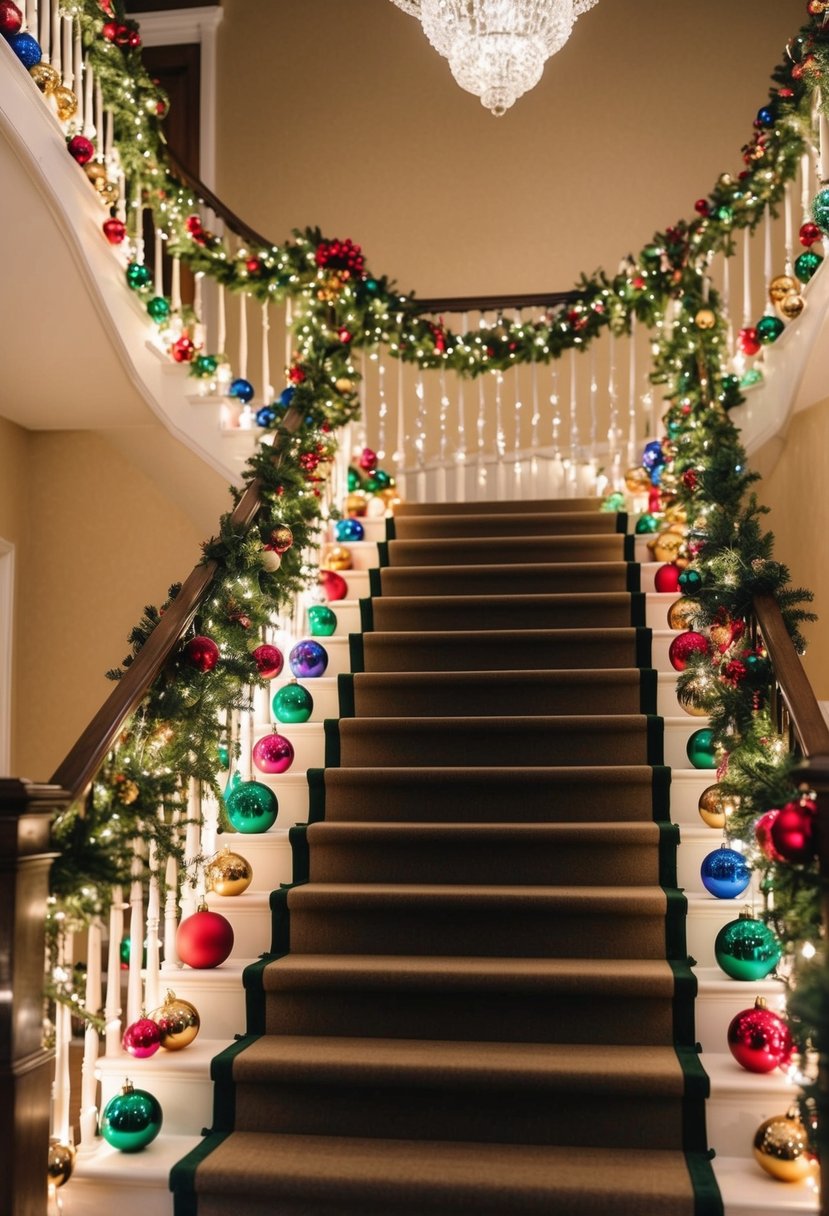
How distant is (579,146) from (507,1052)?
6.86m

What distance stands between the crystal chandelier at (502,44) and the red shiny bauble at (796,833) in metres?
3.42

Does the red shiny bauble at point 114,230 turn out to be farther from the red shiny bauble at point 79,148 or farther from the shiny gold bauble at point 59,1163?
the shiny gold bauble at point 59,1163

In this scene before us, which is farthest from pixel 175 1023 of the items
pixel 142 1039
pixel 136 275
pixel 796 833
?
pixel 136 275

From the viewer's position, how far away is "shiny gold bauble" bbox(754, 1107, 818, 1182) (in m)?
2.63

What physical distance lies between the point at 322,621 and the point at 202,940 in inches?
72.9

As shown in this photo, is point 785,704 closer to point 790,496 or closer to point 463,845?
point 463,845

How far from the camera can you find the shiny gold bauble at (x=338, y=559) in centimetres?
545

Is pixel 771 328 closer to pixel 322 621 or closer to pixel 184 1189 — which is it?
pixel 322 621

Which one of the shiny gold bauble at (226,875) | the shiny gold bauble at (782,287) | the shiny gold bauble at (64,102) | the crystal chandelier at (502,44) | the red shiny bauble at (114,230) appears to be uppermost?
the crystal chandelier at (502,44)

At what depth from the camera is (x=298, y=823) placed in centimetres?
402

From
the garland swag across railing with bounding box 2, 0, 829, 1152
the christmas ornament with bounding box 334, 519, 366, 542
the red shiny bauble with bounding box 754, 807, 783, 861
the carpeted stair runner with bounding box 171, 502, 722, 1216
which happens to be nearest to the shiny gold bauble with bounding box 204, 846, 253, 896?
the carpeted stair runner with bounding box 171, 502, 722, 1216

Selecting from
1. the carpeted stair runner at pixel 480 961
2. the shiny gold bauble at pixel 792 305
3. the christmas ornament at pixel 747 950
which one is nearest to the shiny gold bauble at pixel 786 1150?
the carpeted stair runner at pixel 480 961

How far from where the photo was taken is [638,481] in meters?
5.87

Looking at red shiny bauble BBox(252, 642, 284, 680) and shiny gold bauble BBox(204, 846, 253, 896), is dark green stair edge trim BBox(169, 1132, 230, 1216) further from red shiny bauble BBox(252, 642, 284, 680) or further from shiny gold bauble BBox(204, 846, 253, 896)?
red shiny bauble BBox(252, 642, 284, 680)
